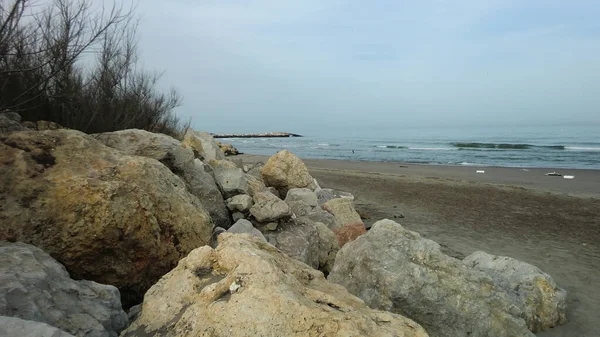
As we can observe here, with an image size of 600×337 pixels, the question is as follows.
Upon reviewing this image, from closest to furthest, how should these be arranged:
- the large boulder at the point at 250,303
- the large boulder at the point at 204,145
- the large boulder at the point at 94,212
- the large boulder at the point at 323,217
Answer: the large boulder at the point at 250,303
the large boulder at the point at 94,212
the large boulder at the point at 323,217
the large boulder at the point at 204,145

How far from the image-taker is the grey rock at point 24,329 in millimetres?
1455

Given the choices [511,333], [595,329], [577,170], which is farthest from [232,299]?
[577,170]

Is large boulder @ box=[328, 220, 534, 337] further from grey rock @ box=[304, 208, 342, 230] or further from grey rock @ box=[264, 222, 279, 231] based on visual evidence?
grey rock @ box=[304, 208, 342, 230]

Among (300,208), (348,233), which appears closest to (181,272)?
(348,233)

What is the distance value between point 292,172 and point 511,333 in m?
6.16

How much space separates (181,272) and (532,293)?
3.82m

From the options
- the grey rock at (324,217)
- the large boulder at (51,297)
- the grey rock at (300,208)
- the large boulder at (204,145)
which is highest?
the large boulder at (204,145)

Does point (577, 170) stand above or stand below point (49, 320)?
below

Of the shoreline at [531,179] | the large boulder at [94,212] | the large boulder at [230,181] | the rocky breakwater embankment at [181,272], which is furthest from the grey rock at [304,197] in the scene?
the shoreline at [531,179]

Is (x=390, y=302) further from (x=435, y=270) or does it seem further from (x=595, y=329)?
(x=595, y=329)

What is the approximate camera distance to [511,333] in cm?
317

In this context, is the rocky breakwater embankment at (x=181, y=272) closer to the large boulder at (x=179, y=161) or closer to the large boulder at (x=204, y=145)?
the large boulder at (x=179, y=161)

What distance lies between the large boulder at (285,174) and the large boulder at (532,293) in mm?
4785

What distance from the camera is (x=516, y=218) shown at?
9695mm
